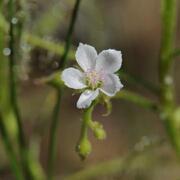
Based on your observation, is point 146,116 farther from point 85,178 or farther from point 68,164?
point 85,178

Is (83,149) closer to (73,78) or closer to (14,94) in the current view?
(73,78)

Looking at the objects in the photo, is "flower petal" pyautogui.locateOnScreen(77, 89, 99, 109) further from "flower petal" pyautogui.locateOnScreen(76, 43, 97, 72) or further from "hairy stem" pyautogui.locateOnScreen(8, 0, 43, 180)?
"hairy stem" pyautogui.locateOnScreen(8, 0, 43, 180)

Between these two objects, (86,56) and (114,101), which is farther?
(114,101)

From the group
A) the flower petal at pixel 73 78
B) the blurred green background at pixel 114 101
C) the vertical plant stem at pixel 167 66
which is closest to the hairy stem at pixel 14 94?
the blurred green background at pixel 114 101

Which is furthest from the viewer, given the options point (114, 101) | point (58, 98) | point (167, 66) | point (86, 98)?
point (114, 101)

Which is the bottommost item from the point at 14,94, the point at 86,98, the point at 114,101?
the point at 114,101

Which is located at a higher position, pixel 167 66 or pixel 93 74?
pixel 93 74

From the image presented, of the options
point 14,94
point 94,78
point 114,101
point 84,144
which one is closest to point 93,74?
point 94,78

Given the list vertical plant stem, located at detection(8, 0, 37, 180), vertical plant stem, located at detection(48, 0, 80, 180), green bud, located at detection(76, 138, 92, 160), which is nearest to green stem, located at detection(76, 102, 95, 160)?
green bud, located at detection(76, 138, 92, 160)
